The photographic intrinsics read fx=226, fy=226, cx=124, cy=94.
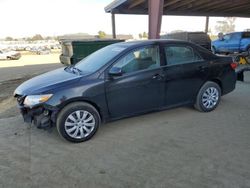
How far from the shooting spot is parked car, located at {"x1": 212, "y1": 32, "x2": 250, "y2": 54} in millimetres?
13743

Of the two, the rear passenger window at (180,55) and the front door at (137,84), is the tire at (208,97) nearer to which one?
the rear passenger window at (180,55)

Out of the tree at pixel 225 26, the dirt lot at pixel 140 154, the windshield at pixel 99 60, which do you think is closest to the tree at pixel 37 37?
the tree at pixel 225 26

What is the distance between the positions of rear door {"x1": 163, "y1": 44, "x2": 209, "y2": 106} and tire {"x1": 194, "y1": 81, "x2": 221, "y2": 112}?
120mm

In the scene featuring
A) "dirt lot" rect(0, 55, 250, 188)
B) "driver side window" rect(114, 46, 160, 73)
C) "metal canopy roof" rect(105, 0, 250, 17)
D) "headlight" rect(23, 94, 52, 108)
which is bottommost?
"dirt lot" rect(0, 55, 250, 188)

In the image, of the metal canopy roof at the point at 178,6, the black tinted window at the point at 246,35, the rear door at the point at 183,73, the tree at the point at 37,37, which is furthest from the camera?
the tree at the point at 37,37

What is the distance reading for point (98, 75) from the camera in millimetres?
3697

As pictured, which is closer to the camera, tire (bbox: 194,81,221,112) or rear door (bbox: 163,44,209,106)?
rear door (bbox: 163,44,209,106)

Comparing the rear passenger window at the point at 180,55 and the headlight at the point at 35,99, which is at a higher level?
the rear passenger window at the point at 180,55

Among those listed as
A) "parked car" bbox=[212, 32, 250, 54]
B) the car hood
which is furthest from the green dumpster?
"parked car" bbox=[212, 32, 250, 54]

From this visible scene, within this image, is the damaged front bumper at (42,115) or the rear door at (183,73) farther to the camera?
the rear door at (183,73)

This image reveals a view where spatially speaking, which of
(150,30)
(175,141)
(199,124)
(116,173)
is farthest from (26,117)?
(150,30)

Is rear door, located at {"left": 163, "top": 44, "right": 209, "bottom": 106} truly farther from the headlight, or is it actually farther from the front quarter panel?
the headlight

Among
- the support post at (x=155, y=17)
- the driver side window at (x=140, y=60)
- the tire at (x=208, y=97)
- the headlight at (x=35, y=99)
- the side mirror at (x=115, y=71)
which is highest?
the support post at (x=155, y=17)

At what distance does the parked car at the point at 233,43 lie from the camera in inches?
541
